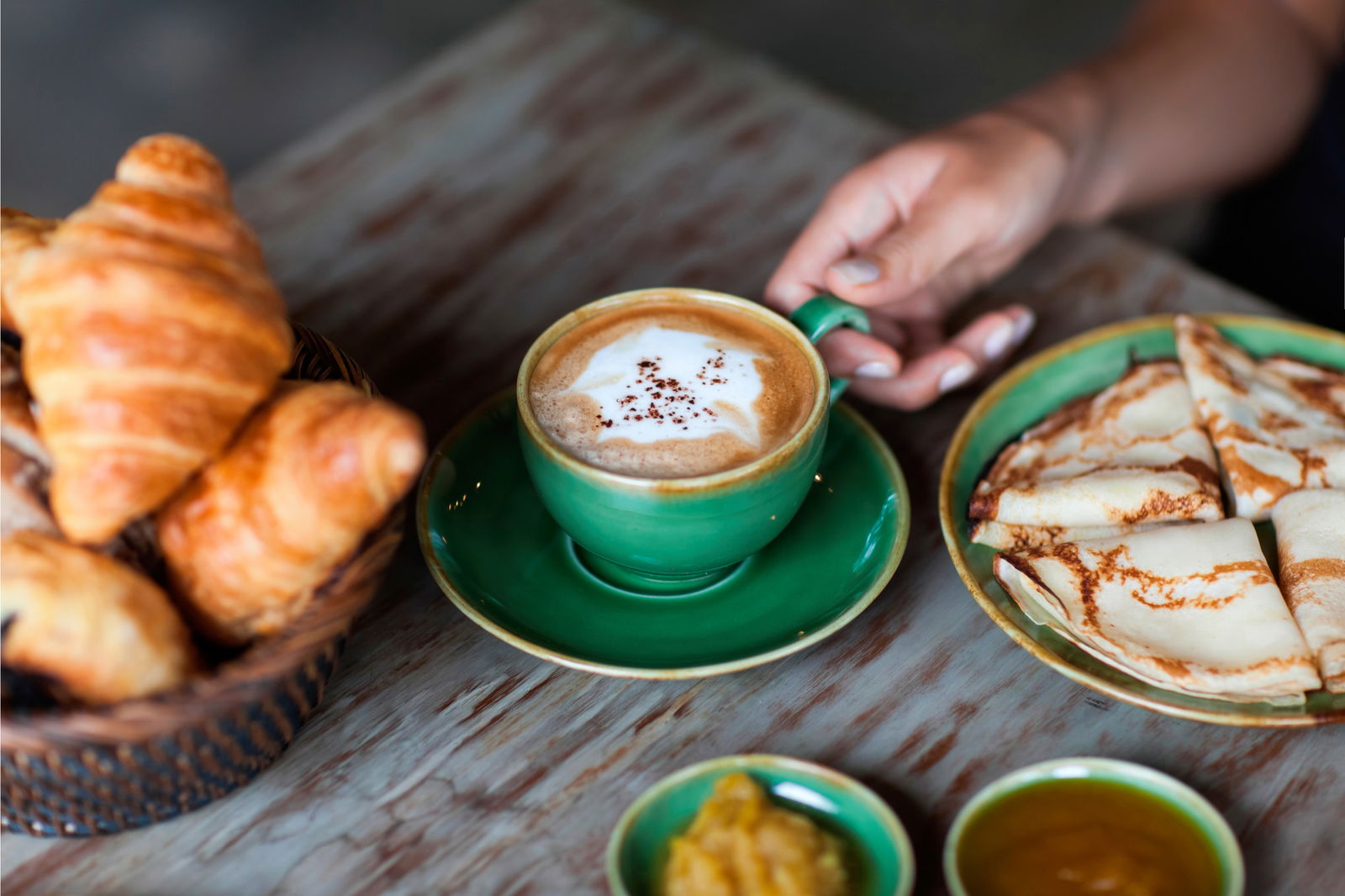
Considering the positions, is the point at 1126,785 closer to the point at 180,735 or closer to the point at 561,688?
the point at 561,688

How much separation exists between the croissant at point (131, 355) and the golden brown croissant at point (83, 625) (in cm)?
3

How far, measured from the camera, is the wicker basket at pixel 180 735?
2.59 ft

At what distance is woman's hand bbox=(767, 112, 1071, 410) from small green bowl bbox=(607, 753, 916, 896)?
0.56 m

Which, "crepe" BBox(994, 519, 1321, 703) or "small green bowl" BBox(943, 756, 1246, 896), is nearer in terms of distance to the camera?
"small green bowl" BBox(943, 756, 1246, 896)

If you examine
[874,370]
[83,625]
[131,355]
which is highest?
[131,355]

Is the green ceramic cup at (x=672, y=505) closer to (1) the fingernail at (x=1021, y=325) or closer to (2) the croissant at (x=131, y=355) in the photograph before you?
(2) the croissant at (x=131, y=355)

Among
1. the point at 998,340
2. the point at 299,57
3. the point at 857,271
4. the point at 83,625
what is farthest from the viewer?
the point at 299,57

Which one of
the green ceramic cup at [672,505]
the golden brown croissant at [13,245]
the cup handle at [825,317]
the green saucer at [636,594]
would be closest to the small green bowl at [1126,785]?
the green saucer at [636,594]

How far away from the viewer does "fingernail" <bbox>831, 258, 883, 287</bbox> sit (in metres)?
1.29

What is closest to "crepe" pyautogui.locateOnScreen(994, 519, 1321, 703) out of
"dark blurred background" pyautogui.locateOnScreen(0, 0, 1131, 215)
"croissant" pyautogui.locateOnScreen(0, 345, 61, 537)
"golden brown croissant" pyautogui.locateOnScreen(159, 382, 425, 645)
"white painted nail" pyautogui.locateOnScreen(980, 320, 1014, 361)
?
"white painted nail" pyautogui.locateOnScreen(980, 320, 1014, 361)

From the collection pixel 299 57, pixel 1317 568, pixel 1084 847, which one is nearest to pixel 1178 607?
pixel 1317 568

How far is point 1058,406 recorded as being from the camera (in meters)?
1.33

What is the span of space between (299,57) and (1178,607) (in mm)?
3662

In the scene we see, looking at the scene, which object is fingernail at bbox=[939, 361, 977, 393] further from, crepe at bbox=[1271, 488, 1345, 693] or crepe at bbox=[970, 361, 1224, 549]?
crepe at bbox=[1271, 488, 1345, 693]
